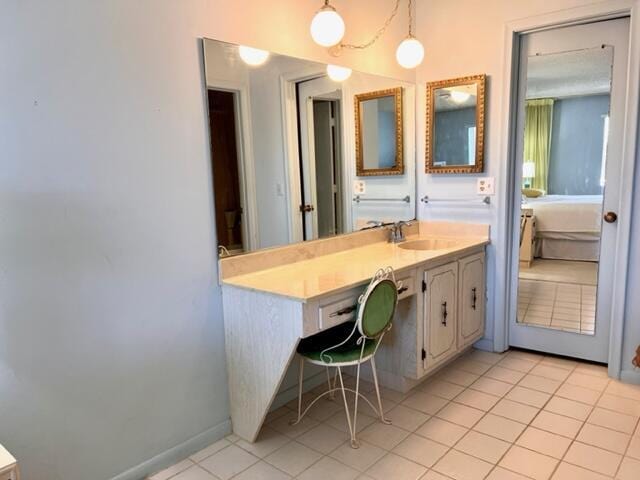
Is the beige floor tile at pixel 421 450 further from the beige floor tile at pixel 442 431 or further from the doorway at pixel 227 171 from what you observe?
the doorway at pixel 227 171

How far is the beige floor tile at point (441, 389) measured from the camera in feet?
8.53

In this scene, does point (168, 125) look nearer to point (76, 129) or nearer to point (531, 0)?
point (76, 129)

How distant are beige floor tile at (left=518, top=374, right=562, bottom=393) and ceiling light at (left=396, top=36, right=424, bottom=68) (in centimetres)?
203

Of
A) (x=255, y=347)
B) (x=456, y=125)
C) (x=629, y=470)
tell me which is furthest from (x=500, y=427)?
(x=456, y=125)

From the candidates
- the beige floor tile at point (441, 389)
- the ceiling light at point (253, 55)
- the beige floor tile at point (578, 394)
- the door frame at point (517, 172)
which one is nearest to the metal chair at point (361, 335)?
the beige floor tile at point (441, 389)

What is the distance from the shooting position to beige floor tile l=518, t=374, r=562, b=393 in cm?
264

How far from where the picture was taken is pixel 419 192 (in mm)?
3346

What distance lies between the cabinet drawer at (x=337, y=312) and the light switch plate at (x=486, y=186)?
1.46 m

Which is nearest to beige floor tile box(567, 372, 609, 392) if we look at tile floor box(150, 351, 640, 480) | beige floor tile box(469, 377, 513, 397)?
tile floor box(150, 351, 640, 480)

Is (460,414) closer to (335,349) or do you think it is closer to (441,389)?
(441,389)

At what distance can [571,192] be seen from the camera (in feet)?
9.34

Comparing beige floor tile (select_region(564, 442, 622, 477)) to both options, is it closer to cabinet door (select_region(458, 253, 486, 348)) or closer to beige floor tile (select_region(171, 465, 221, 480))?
cabinet door (select_region(458, 253, 486, 348))

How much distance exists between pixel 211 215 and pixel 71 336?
0.74 m

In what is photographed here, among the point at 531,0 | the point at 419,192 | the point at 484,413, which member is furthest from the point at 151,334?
the point at 531,0
